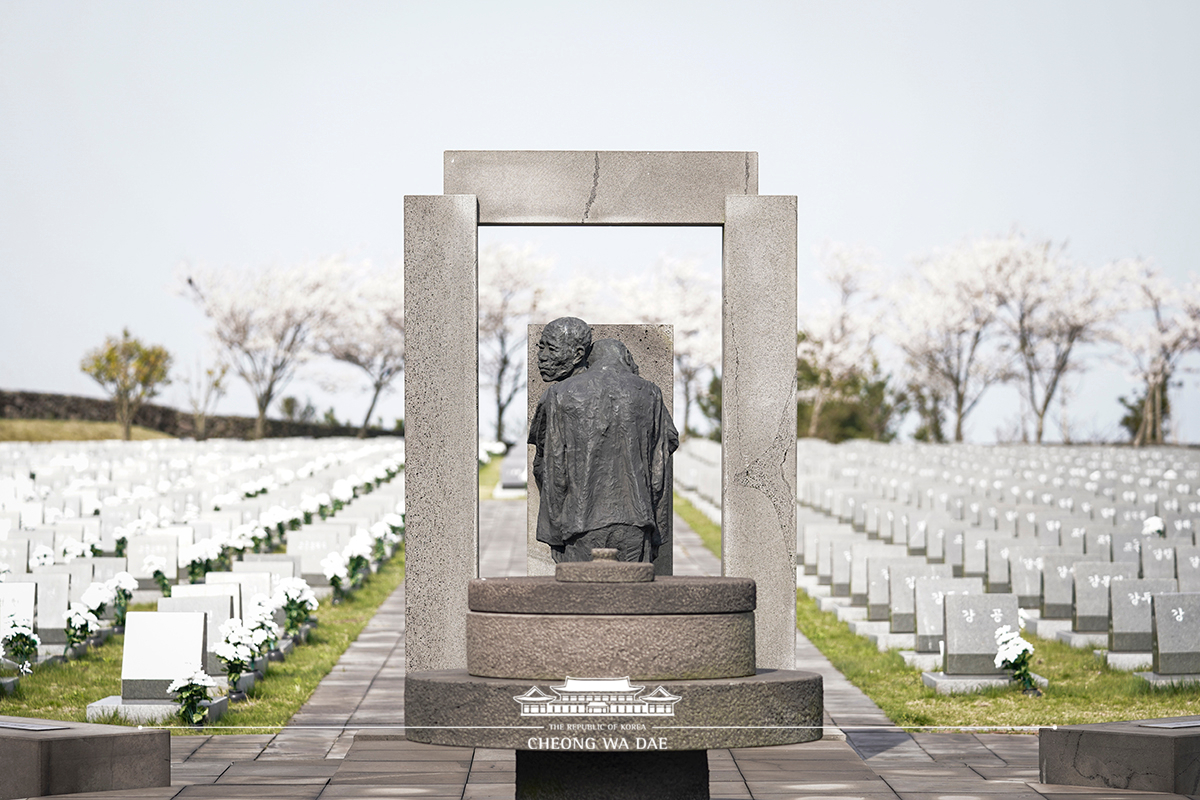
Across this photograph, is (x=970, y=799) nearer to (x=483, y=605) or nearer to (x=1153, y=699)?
(x=483, y=605)

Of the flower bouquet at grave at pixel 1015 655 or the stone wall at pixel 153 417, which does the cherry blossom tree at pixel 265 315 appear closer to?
the stone wall at pixel 153 417

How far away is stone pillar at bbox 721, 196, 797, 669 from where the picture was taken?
892cm

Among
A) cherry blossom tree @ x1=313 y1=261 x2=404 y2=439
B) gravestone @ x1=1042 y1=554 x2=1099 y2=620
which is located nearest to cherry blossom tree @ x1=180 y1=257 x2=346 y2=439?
cherry blossom tree @ x1=313 y1=261 x2=404 y2=439

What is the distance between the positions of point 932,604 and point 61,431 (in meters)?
45.8

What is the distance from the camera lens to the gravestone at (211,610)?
10.3m

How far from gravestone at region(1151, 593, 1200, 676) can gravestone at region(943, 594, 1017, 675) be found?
39.5 inches

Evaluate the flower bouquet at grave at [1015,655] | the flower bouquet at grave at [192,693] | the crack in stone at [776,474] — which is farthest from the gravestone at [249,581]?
the flower bouquet at grave at [1015,655]

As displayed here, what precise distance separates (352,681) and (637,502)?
16.4 feet

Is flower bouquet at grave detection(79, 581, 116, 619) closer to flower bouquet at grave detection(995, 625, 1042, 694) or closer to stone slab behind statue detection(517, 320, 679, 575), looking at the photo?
stone slab behind statue detection(517, 320, 679, 575)

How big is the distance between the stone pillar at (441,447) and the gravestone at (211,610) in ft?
7.37

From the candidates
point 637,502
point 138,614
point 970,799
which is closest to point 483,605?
point 637,502

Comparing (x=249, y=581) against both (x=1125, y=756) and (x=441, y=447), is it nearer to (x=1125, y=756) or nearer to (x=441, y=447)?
(x=441, y=447)

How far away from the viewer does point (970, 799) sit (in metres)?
6.97

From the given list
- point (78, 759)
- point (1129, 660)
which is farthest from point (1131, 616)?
point (78, 759)
